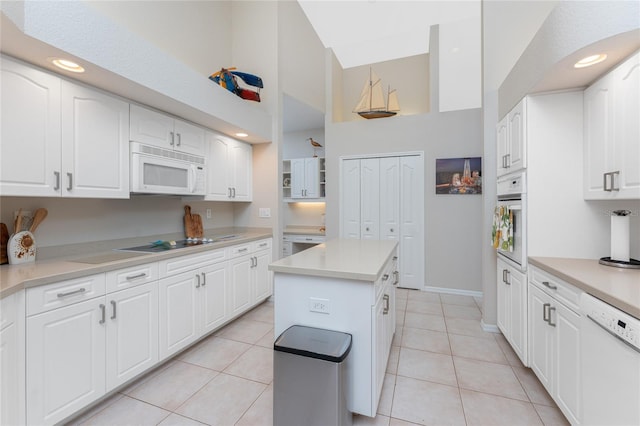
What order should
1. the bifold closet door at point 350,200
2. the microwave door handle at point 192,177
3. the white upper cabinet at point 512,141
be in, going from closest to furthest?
the white upper cabinet at point 512,141 < the microwave door handle at point 192,177 < the bifold closet door at point 350,200

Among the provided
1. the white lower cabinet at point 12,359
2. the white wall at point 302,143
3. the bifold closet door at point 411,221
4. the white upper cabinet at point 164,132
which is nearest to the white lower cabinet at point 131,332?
the white lower cabinet at point 12,359

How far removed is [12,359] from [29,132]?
123cm

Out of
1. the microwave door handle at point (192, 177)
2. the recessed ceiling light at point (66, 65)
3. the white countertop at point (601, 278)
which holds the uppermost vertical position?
the recessed ceiling light at point (66, 65)

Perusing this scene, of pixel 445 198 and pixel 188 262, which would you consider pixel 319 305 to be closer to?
pixel 188 262

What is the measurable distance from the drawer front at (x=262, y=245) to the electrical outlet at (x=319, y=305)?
1.76 metres

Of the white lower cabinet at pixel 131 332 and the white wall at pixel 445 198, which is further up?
the white wall at pixel 445 198

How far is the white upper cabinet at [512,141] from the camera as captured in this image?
1.97 m

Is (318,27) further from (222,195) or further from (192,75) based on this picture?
(222,195)

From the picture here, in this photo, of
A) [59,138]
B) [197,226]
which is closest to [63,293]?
[59,138]

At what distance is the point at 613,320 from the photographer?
109 centimetres

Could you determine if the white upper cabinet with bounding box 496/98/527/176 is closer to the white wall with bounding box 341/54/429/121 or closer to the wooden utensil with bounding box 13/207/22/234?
the white wall with bounding box 341/54/429/121

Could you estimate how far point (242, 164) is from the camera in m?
3.48

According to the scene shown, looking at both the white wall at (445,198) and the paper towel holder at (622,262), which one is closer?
the paper towel holder at (622,262)

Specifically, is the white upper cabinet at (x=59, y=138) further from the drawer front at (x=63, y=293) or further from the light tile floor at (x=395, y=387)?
the light tile floor at (x=395, y=387)
